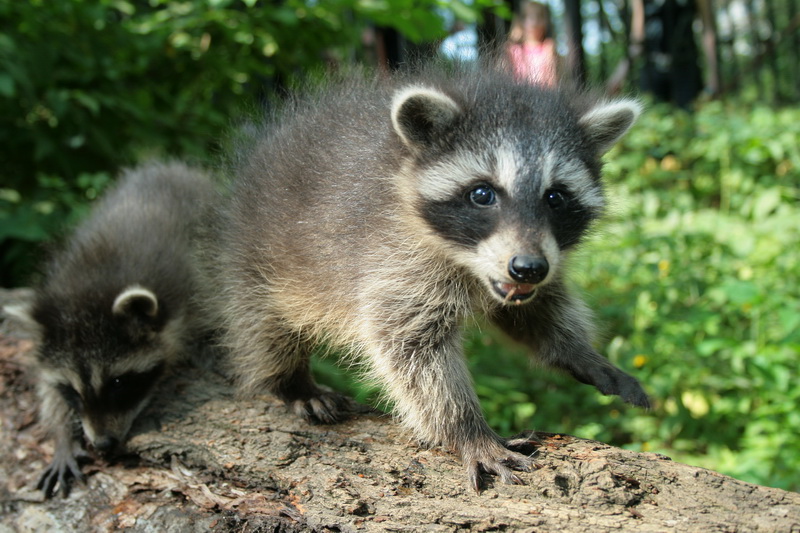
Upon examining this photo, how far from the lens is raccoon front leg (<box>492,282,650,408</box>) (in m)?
3.46

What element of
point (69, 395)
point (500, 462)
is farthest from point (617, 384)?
point (69, 395)

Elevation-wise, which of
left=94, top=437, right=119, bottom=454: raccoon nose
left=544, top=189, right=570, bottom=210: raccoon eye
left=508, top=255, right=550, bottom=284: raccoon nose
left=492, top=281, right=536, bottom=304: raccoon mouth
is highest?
left=544, top=189, right=570, bottom=210: raccoon eye

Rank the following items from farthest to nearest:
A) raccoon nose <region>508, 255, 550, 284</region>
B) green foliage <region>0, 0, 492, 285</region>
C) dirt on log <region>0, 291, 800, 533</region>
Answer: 1. green foliage <region>0, 0, 492, 285</region>
2. raccoon nose <region>508, 255, 550, 284</region>
3. dirt on log <region>0, 291, 800, 533</region>

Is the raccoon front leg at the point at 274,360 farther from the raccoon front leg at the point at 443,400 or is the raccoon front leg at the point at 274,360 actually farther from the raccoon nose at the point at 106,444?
the raccoon nose at the point at 106,444

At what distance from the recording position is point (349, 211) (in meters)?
3.39

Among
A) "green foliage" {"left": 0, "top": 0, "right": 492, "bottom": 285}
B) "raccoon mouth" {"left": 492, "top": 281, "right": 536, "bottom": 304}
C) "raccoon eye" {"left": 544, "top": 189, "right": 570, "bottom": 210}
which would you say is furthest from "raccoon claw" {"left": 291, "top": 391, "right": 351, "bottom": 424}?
"green foliage" {"left": 0, "top": 0, "right": 492, "bottom": 285}

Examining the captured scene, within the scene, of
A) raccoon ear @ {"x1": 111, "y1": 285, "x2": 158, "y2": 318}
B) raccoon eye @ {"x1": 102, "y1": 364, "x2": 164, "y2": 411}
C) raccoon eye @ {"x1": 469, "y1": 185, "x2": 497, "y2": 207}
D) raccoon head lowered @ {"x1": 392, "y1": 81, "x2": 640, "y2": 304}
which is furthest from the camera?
raccoon ear @ {"x1": 111, "y1": 285, "x2": 158, "y2": 318}

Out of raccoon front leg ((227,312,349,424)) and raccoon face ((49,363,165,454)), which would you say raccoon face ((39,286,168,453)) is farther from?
raccoon front leg ((227,312,349,424))

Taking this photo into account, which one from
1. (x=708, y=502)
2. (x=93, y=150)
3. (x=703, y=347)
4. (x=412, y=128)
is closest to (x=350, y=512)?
(x=708, y=502)

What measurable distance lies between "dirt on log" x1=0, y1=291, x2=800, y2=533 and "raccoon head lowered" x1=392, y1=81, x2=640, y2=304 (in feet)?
2.66

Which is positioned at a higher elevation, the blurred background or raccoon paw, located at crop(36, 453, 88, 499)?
the blurred background

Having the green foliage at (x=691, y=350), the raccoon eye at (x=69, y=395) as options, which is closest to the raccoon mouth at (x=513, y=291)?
the green foliage at (x=691, y=350)

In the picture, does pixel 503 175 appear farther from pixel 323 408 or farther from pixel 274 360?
pixel 274 360

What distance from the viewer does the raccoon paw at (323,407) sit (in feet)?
11.3
